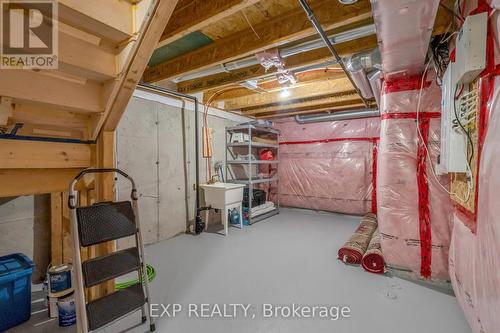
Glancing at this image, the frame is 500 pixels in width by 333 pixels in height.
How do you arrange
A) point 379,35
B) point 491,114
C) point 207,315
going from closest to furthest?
point 491,114 < point 379,35 < point 207,315

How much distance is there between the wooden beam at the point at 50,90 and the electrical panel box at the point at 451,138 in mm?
2378

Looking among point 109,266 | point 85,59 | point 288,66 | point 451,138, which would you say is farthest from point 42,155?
point 451,138

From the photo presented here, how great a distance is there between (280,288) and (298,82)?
2.60 m

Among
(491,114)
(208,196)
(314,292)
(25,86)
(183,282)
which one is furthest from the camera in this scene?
(208,196)

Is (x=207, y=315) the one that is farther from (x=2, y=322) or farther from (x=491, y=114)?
(x=491, y=114)

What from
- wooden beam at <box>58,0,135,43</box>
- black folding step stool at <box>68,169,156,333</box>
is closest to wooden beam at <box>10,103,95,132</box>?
black folding step stool at <box>68,169,156,333</box>

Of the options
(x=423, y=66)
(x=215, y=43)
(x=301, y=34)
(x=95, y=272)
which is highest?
(x=215, y=43)

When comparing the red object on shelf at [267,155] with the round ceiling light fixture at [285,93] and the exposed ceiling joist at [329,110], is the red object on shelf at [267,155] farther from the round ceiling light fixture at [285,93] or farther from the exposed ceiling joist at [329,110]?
the round ceiling light fixture at [285,93]

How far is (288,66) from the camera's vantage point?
2.46 metres

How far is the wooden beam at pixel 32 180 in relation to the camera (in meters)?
1.46

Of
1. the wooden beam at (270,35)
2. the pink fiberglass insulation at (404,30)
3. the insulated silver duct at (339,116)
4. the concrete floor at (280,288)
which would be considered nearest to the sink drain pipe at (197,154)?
the concrete floor at (280,288)

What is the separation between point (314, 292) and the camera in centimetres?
200

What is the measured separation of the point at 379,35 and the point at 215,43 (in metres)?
1.47

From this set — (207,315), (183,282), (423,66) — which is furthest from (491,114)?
(183,282)
